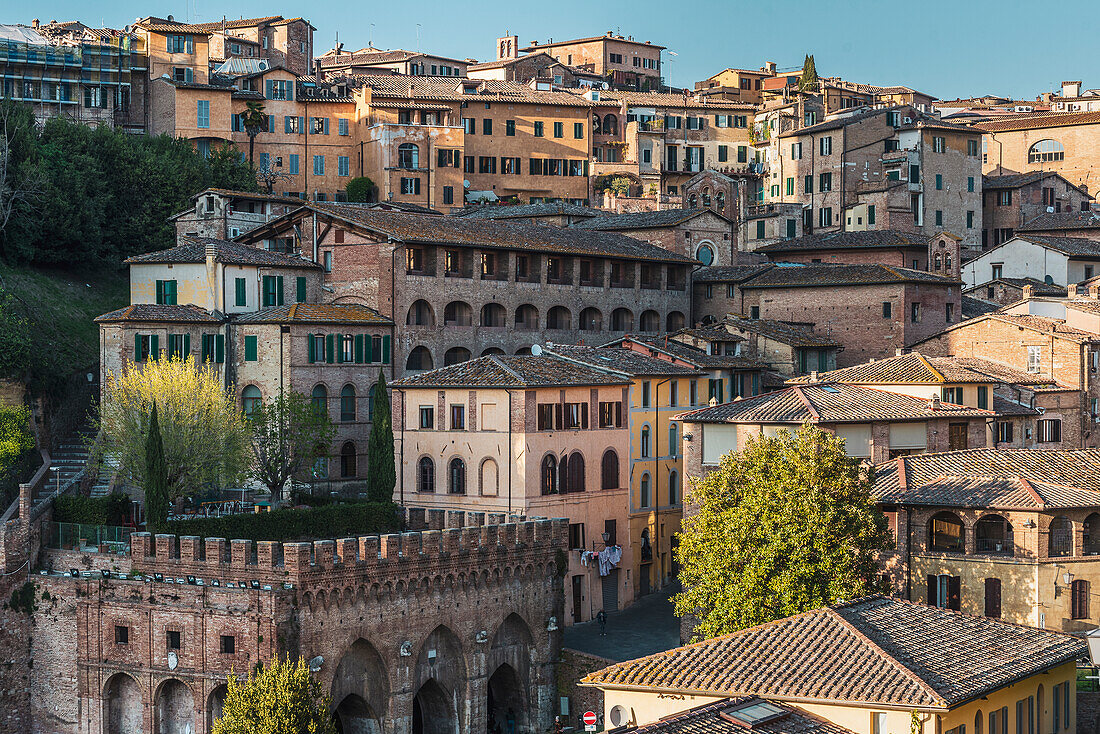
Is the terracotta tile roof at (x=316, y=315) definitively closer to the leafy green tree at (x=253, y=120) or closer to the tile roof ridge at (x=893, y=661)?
the leafy green tree at (x=253, y=120)

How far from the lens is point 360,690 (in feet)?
142

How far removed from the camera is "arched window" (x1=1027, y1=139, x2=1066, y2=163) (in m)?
96.2

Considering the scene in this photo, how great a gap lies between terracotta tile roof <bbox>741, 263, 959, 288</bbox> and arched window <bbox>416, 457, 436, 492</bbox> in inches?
865

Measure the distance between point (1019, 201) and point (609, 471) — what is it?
44.7 m

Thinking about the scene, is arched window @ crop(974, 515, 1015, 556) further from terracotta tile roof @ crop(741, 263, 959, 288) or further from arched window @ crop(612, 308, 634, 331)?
arched window @ crop(612, 308, 634, 331)

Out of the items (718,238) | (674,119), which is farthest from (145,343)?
(674,119)

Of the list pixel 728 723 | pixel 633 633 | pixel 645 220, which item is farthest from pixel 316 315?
pixel 728 723

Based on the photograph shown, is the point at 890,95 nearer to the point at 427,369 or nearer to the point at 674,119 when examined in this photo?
the point at 674,119

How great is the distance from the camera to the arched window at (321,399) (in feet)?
187

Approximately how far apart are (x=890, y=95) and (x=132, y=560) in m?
79.7

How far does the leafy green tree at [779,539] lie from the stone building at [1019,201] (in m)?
52.0

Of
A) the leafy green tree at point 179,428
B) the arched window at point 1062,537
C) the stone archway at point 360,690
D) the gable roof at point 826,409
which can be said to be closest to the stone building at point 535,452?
the gable roof at point 826,409

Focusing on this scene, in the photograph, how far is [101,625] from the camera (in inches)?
1730

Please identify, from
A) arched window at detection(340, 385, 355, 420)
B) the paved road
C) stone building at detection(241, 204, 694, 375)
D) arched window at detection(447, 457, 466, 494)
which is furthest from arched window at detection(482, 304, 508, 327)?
the paved road
